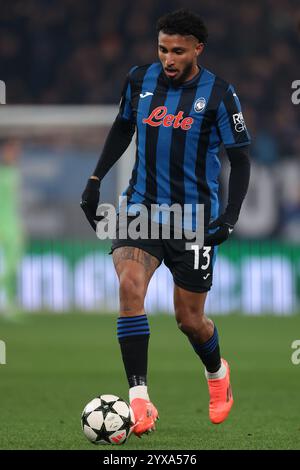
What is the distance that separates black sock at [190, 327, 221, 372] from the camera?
21.4 ft

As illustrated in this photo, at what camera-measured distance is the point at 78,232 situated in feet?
55.6

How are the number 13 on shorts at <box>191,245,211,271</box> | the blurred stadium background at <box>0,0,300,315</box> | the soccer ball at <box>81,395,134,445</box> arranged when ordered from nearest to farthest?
the soccer ball at <box>81,395,134,445</box>, the number 13 on shorts at <box>191,245,211,271</box>, the blurred stadium background at <box>0,0,300,315</box>

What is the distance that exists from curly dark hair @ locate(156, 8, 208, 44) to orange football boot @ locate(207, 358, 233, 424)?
1881 millimetres

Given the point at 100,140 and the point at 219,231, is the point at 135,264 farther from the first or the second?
the point at 100,140

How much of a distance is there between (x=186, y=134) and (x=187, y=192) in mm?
299

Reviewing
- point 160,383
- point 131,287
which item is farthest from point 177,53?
point 160,383

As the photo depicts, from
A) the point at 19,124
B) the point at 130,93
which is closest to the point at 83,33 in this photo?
the point at 19,124

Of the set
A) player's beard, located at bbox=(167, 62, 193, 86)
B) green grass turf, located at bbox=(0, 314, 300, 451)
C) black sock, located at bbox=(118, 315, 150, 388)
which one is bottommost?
green grass turf, located at bbox=(0, 314, 300, 451)

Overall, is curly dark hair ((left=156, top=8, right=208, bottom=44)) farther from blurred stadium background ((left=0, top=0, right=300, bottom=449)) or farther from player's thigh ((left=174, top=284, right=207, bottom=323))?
blurred stadium background ((left=0, top=0, right=300, bottom=449))

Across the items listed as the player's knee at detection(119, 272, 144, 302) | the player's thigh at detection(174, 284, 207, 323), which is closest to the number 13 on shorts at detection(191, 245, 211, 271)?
the player's thigh at detection(174, 284, 207, 323)

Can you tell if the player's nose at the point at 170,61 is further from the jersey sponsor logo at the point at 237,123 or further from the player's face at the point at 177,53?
the jersey sponsor logo at the point at 237,123

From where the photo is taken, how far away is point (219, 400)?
6598 mm

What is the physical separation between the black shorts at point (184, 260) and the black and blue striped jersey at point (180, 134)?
0.20 meters

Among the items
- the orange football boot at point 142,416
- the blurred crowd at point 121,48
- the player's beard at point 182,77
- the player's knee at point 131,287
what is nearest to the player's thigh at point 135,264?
the player's knee at point 131,287
